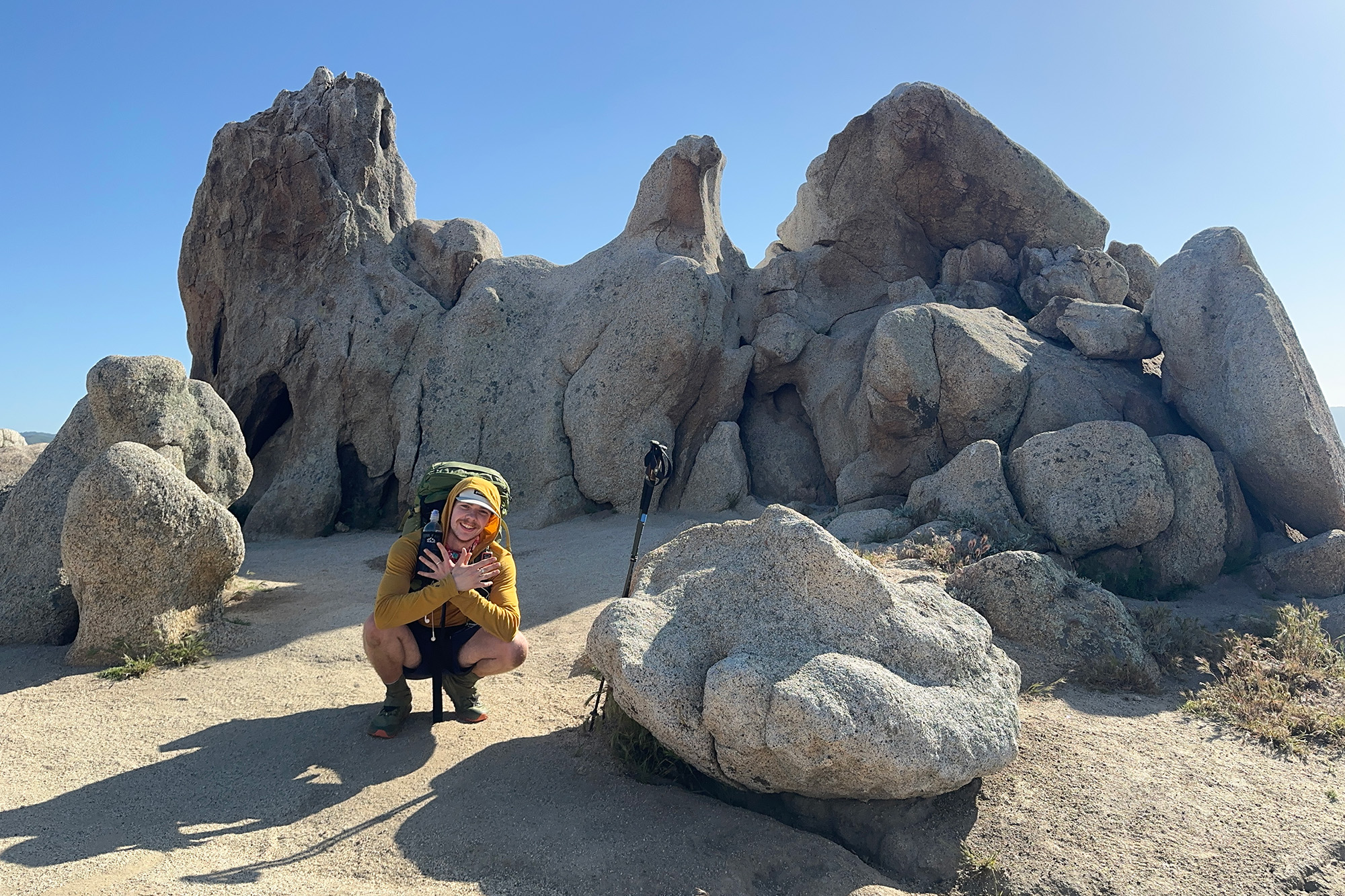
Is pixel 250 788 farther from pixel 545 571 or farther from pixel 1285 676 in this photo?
pixel 1285 676

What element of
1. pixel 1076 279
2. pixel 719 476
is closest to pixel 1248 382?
pixel 1076 279

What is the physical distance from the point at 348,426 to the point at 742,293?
7636 millimetres

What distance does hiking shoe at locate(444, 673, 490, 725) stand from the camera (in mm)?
5430

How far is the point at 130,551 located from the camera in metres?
6.60

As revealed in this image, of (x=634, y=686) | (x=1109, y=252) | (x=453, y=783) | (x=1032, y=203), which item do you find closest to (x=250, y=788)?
(x=453, y=783)

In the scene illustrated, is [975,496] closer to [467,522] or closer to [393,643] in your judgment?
[467,522]

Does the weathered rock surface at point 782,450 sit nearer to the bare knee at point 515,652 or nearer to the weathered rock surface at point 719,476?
the weathered rock surface at point 719,476

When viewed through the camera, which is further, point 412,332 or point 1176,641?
point 412,332

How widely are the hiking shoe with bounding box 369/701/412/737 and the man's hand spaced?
1.02 m

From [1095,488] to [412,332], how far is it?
1095 cm

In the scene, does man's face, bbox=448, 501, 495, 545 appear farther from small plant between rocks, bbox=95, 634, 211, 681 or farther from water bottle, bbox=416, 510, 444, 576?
small plant between rocks, bbox=95, 634, 211, 681

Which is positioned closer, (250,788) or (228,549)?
(250,788)

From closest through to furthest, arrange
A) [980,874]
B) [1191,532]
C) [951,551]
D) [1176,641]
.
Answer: [980,874] < [1176,641] < [951,551] < [1191,532]

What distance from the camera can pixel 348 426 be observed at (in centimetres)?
1375
